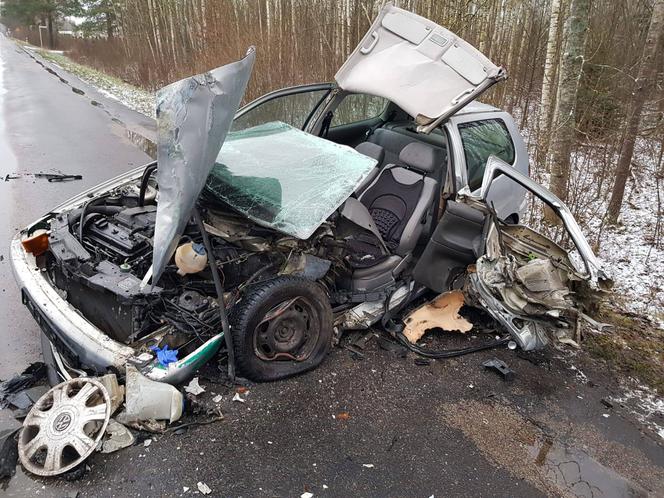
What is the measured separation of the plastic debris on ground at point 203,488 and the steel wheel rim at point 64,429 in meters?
0.54

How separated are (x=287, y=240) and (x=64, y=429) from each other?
1.59 meters

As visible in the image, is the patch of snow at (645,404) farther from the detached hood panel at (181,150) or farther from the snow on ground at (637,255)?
the detached hood panel at (181,150)

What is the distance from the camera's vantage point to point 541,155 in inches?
288

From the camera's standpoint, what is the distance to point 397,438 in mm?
2711

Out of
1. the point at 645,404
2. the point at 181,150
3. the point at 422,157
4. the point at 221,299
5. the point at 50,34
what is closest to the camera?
the point at 181,150

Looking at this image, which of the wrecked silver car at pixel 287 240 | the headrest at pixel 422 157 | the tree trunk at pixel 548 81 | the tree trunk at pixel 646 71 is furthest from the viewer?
the tree trunk at pixel 548 81

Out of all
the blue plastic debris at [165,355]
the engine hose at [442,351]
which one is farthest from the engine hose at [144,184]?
the engine hose at [442,351]

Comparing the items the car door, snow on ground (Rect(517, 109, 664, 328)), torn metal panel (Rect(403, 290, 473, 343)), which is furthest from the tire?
snow on ground (Rect(517, 109, 664, 328))

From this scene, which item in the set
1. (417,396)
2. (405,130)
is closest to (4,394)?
(417,396)

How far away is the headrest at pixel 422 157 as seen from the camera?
13.0 feet

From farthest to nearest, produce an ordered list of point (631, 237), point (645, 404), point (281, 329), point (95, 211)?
1. point (631, 237)
2. point (95, 211)
3. point (645, 404)
4. point (281, 329)

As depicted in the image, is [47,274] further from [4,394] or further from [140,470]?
[140,470]

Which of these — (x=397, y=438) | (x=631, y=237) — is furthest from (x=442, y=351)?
(x=631, y=237)

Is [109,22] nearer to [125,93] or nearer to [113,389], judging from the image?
[125,93]
